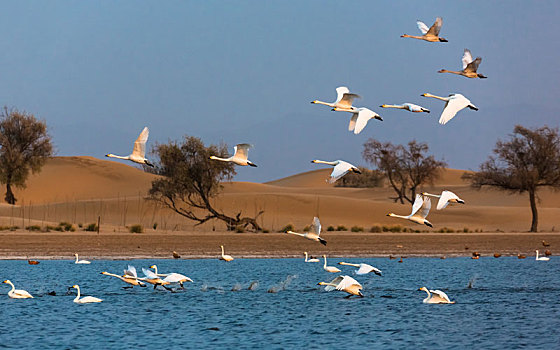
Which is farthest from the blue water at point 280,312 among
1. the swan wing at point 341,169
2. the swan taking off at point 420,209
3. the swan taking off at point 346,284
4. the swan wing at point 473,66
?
the swan wing at point 473,66

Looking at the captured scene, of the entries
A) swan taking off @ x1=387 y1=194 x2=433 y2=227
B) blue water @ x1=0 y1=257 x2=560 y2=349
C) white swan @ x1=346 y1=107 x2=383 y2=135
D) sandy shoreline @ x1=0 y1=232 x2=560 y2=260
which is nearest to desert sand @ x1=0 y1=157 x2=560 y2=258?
sandy shoreline @ x1=0 y1=232 x2=560 y2=260

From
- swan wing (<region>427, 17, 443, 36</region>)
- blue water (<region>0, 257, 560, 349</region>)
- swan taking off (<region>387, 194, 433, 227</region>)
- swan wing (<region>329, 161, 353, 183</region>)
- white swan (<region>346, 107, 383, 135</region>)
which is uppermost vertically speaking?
swan wing (<region>427, 17, 443, 36</region>)

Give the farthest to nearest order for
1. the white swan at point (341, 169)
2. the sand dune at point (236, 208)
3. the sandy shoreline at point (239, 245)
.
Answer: the sand dune at point (236, 208) < the sandy shoreline at point (239, 245) < the white swan at point (341, 169)

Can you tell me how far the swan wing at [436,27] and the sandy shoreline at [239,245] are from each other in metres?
20.6

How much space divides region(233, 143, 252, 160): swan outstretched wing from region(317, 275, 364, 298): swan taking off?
14.8ft

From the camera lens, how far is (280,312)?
22219 mm

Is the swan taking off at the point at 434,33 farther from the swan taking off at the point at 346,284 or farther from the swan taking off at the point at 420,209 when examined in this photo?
the swan taking off at the point at 346,284

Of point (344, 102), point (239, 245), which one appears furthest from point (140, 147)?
point (239, 245)

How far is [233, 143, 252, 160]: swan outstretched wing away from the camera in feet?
66.4

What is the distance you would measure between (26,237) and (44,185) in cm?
6240

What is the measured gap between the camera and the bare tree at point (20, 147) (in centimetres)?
7081

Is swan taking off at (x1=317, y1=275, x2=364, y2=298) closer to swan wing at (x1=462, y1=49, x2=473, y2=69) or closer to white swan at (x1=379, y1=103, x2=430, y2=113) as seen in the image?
white swan at (x1=379, y1=103, x2=430, y2=113)

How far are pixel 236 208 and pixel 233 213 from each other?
25.8 feet

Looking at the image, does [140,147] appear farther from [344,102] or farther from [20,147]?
[20,147]
